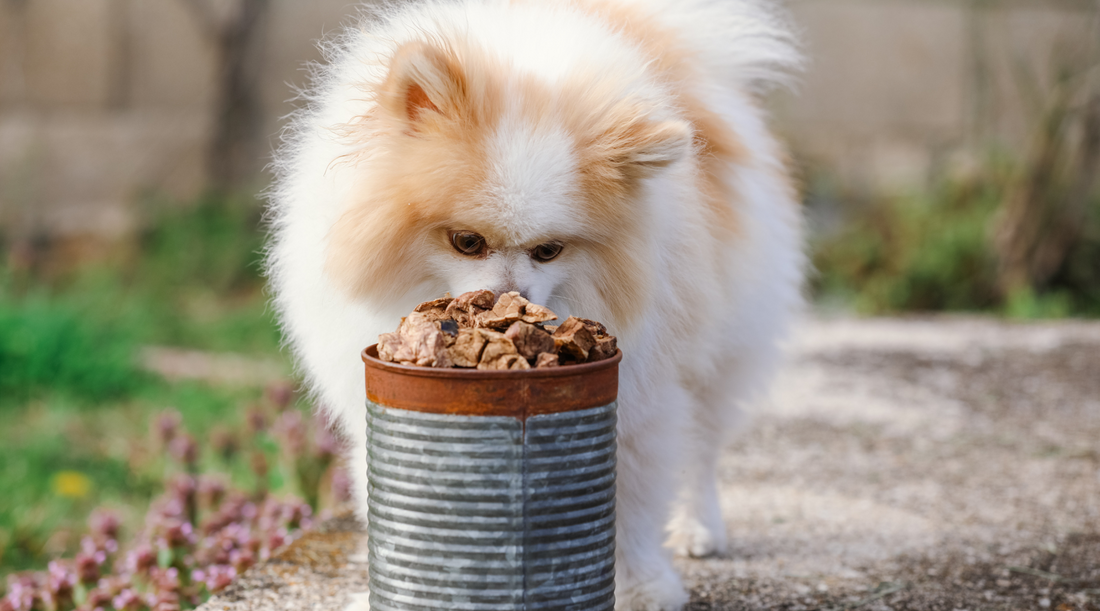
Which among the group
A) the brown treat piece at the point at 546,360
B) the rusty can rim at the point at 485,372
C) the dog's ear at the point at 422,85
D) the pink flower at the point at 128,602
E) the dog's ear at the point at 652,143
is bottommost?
the pink flower at the point at 128,602

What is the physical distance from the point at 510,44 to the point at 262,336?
460 centimetres

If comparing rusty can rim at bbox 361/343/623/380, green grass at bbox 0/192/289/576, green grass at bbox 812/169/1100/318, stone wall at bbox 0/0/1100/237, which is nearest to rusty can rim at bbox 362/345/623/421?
rusty can rim at bbox 361/343/623/380

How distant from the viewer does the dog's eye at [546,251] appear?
2.05m

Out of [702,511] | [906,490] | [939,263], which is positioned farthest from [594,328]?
[939,263]

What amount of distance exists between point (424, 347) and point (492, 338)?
0.40 feet

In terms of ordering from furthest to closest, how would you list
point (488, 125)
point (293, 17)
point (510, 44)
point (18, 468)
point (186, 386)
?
point (293, 17) < point (186, 386) < point (18, 468) < point (510, 44) < point (488, 125)

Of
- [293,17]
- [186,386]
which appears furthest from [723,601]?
[293,17]

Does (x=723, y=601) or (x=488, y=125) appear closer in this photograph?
(x=488, y=125)

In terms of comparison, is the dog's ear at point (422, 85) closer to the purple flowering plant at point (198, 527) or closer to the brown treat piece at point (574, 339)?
the brown treat piece at point (574, 339)

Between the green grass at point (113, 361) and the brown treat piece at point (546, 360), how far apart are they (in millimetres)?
2429

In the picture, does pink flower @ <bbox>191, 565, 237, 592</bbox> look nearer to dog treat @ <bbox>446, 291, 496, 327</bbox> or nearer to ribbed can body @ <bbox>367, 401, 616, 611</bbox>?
ribbed can body @ <bbox>367, 401, 616, 611</bbox>

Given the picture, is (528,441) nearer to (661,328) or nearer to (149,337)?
(661,328)

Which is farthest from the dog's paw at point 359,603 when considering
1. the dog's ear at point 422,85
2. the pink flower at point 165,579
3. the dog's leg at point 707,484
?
the dog's ear at point 422,85

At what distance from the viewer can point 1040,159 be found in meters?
6.70
